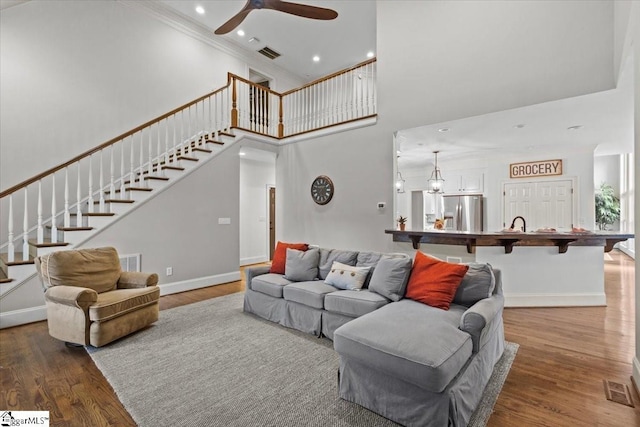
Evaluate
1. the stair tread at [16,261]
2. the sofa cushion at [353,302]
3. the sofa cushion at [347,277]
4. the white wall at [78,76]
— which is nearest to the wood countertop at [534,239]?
the sofa cushion at [347,277]

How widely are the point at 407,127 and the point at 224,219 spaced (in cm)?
364

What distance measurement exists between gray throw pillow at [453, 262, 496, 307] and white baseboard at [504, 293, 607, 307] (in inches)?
80.3

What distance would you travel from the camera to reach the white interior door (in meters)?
6.16

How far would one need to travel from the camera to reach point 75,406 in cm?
197

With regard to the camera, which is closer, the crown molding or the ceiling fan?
the ceiling fan

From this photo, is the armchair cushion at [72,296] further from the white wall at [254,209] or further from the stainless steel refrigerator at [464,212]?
the stainless steel refrigerator at [464,212]

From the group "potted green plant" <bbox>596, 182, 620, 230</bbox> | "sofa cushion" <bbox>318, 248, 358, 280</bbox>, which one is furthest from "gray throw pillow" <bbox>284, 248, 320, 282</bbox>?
"potted green plant" <bbox>596, 182, 620, 230</bbox>

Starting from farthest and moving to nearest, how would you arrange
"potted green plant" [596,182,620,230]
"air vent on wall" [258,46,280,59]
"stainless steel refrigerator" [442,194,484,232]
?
"potted green plant" [596,182,620,230]
"air vent on wall" [258,46,280,59]
"stainless steel refrigerator" [442,194,484,232]

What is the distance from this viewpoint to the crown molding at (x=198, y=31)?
18.2 ft

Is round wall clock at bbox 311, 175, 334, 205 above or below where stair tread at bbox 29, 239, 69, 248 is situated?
above

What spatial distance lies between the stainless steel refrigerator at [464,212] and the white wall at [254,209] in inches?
184

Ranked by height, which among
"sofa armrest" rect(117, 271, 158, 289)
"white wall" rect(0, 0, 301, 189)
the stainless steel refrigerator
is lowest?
"sofa armrest" rect(117, 271, 158, 289)

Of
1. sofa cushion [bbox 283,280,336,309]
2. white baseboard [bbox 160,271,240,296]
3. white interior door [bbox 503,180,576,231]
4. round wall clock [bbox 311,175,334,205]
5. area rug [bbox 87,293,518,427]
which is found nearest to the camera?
area rug [bbox 87,293,518,427]

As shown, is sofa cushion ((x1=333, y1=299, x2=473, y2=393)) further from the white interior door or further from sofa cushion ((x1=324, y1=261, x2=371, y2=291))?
the white interior door
